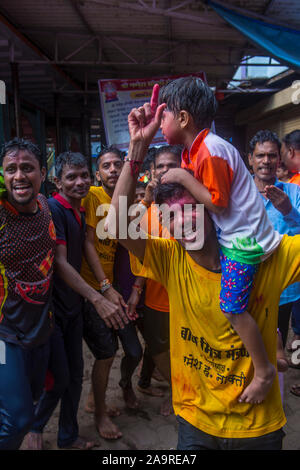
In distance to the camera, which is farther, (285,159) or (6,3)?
(6,3)

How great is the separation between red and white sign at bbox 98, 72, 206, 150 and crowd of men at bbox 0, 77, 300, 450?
256cm

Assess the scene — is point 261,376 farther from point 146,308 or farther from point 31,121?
point 31,121

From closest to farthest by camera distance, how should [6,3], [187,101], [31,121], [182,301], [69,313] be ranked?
[187,101], [182,301], [69,313], [6,3], [31,121]

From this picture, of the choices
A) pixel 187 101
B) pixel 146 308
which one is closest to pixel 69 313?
pixel 146 308

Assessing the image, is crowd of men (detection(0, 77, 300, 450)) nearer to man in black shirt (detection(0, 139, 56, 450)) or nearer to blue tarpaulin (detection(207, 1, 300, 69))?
man in black shirt (detection(0, 139, 56, 450))

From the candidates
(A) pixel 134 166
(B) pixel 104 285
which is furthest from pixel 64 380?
(A) pixel 134 166

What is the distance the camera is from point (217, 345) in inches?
60.1

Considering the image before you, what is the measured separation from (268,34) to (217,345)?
5.01m

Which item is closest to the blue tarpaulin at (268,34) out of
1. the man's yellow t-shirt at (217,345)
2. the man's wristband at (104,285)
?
the man's wristband at (104,285)

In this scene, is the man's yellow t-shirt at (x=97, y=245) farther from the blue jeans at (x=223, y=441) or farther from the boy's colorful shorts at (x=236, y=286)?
the boy's colorful shorts at (x=236, y=286)

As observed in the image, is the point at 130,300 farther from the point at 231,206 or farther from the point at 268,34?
the point at 268,34

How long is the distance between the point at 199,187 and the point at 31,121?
31.7ft

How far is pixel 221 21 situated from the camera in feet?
17.7

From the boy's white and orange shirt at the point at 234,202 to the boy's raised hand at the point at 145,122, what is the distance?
0.58 ft
